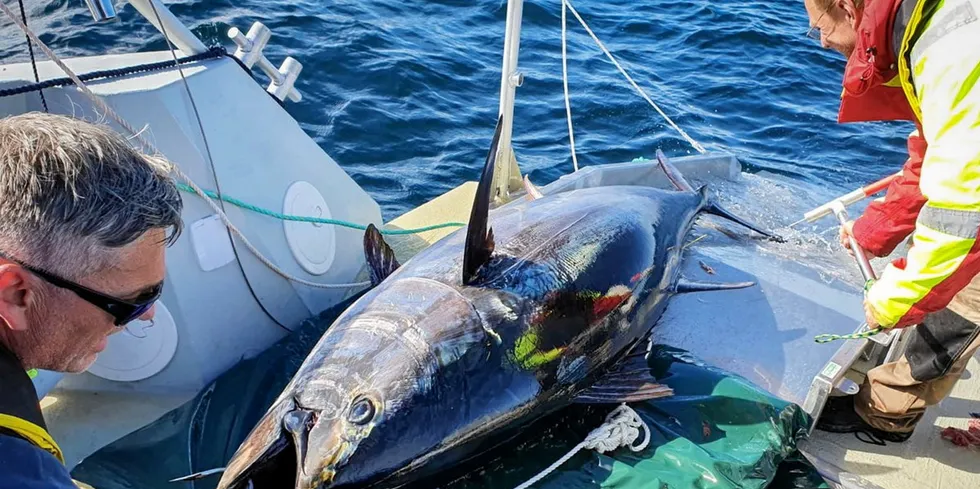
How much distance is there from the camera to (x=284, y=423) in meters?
2.30

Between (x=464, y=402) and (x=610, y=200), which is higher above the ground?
(x=610, y=200)

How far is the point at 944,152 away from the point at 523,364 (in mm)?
1537

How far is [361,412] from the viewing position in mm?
2332

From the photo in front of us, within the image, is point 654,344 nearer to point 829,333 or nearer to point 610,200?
point 610,200

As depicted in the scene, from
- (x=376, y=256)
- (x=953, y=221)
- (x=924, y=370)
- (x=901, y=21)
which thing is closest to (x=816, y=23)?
(x=901, y=21)

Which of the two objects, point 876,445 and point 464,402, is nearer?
point 464,402

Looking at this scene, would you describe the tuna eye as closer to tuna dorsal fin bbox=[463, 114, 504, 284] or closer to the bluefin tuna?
the bluefin tuna

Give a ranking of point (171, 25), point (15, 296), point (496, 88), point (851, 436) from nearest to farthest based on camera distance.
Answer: point (15, 296), point (171, 25), point (851, 436), point (496, 88)

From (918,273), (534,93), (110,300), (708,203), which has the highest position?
(110,300)

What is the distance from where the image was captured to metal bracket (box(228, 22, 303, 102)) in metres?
3.33

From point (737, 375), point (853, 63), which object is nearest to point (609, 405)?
point (737, 375)

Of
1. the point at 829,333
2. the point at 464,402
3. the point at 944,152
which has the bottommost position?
the point at 829,333

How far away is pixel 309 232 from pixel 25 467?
2152 millimetres

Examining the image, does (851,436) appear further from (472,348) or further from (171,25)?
(171,25)
